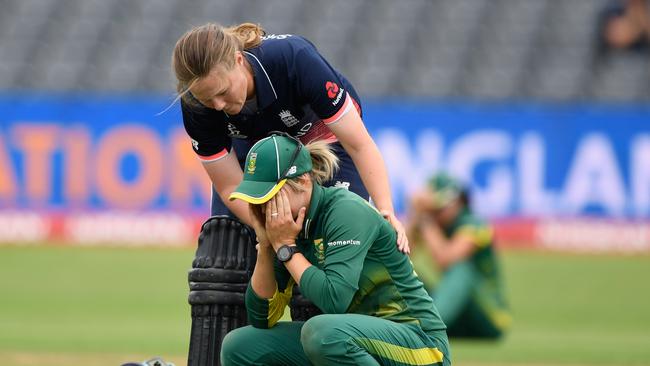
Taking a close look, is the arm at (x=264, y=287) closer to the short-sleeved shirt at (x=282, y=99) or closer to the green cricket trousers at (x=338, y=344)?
the green cricket trousers at (x=338, y=344)

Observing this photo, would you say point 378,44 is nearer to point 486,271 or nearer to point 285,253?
point 486,271

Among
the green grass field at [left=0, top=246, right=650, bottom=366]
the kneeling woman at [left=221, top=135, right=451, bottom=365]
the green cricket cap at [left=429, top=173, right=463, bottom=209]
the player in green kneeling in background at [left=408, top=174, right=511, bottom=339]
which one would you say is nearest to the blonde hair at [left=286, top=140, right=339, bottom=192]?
the kneeling woman at [left=221, top=135, right=451, bottom=365]

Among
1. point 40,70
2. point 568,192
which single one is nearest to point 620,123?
point 568,192

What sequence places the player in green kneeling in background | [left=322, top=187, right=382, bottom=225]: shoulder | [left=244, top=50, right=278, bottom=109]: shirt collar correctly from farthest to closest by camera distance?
the player in green kneeling in background
[left=244, top=50, right=278, bottom=109]: shirt collar
[left=322, top=187, right=382, bottom=225]: shoulder

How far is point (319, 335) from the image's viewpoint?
4.79 meters

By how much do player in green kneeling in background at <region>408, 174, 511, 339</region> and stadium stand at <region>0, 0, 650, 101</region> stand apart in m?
7.66

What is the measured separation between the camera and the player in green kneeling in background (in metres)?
9.53

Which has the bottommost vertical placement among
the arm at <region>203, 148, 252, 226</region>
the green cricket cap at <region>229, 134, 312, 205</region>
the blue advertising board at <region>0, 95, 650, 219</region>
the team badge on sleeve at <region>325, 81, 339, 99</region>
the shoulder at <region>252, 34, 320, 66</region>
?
the green cricket cap at <region>229, 134, 312, 205</region>

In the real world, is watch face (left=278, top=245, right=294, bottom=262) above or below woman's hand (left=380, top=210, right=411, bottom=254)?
below

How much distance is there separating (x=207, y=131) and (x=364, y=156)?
76 centimetres

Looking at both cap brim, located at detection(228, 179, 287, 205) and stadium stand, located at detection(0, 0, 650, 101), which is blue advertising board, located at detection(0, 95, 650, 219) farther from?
cap brim, located at detection(228, 179, 287, 205)

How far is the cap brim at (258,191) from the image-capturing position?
483 cm

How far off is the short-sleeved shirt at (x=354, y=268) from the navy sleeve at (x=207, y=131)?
0.81m

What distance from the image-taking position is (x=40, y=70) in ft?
63.2
